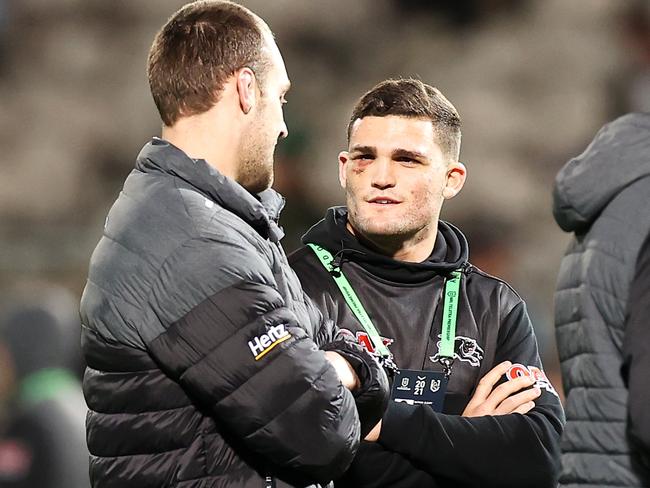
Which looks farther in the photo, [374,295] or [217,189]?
[374,295]

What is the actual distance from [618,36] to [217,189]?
5749 mm

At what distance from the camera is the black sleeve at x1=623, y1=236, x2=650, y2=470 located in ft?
6.97

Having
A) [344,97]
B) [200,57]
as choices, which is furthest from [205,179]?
[344,97]

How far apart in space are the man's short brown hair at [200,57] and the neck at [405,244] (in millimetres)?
666

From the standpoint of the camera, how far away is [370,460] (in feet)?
9.19

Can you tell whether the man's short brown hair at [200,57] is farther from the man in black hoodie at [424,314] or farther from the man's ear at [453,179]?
the man's ear at [453,179]

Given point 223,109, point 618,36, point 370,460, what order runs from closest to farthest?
point 223,109, point 370,460, point 618,36

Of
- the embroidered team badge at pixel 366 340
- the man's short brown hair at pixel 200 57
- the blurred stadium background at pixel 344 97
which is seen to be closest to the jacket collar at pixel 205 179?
the man's short brown hair at pixel 200 57

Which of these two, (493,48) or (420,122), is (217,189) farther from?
(493,48)

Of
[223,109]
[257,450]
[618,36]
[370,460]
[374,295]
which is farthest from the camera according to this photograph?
[618,36]

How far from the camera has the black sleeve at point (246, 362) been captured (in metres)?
2.29

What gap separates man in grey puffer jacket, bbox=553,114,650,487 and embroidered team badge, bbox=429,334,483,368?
21.9 inches

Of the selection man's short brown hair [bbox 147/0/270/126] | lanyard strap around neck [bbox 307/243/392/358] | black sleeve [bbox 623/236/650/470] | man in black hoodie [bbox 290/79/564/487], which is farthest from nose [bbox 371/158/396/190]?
black sleeve [bbox 623/236/650/470]

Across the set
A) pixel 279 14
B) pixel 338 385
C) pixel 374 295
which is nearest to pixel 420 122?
pixel 374 295
